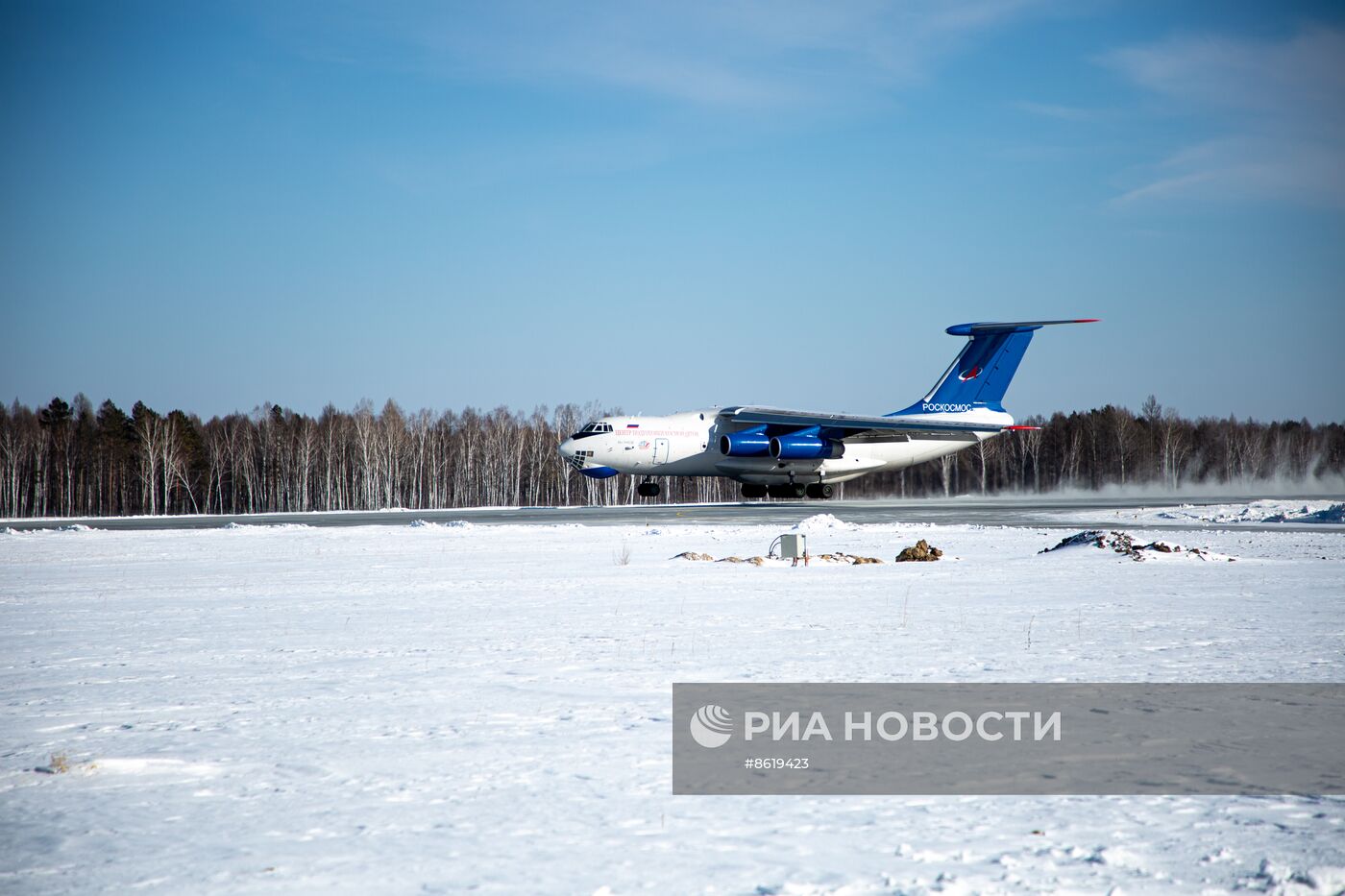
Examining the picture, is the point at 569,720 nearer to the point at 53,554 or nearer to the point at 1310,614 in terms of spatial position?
the point at 1310,614

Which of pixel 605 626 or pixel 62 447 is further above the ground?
pixel 62 447

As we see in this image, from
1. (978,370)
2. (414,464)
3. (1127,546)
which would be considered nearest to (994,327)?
(978,370)

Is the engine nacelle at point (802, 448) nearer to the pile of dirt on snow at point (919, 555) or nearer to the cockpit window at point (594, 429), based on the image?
the cockpit window at point (594, 429)

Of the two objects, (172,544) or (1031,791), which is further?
(172,544)

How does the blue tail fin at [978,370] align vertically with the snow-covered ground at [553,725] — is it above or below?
above

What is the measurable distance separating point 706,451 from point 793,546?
24929mm

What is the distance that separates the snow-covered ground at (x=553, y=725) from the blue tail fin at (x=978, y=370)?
3125cm

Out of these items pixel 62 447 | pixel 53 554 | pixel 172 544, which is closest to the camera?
pixel 53 554

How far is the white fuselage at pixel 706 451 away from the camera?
40.1 meters

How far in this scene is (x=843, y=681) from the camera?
6738 mm

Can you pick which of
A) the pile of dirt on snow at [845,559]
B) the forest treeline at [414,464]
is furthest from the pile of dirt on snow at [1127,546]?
the forest treeline at [414,464]

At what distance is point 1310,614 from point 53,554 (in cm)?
2287

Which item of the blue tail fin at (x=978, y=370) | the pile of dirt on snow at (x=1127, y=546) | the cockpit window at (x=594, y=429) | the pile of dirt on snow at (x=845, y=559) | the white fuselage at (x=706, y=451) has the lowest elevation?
the pile of dirt on snow at (x=845, y=559)

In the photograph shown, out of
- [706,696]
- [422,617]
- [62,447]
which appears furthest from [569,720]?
[62,447]
